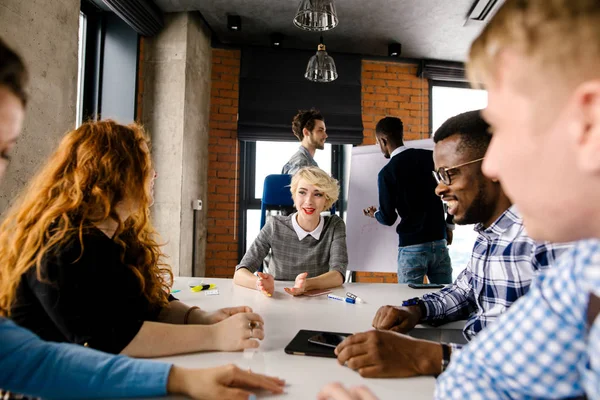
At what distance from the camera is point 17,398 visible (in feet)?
2.39

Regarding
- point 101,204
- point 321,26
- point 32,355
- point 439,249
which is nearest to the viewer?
point 32,355

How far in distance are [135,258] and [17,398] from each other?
60 cm

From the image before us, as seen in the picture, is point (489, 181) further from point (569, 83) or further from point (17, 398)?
point (17, 398)

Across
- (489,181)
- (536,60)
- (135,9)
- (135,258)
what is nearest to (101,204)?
(135,258)

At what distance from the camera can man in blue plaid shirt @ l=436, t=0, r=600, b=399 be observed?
31cm

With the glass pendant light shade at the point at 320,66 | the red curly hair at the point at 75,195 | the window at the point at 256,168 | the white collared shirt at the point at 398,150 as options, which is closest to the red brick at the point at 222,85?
the window at the point at 256,168

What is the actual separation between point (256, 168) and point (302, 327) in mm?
3811

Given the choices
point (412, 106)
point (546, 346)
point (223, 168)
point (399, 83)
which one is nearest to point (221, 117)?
point (223, 168)

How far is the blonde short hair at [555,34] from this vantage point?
313 millimetres

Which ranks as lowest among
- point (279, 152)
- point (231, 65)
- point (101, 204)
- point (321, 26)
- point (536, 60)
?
point (101, 204)

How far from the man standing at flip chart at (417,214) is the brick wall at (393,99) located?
223 centimetres

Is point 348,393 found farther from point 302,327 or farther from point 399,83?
point 399,83

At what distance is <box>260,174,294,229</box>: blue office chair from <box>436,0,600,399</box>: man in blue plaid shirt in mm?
2535

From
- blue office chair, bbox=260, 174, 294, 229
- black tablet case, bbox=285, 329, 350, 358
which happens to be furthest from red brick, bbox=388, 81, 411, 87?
black tablet case, bbox=285, 329, 350, 358
